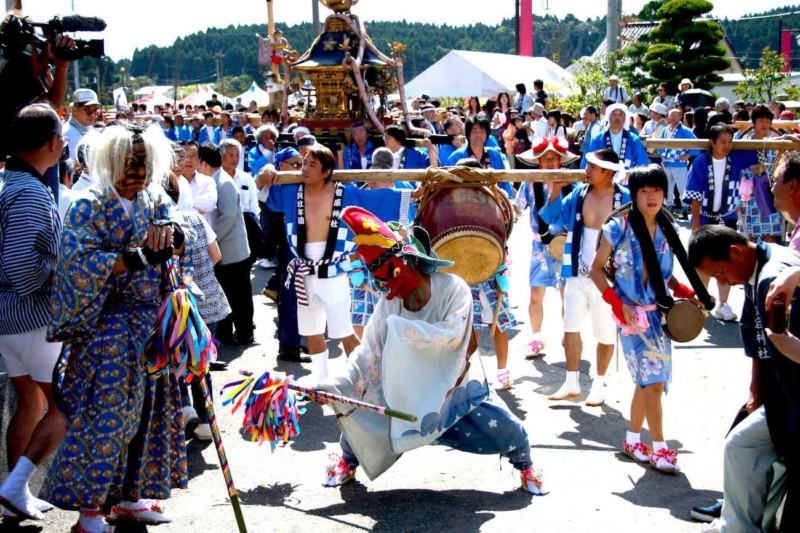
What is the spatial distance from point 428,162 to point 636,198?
13.9 ft

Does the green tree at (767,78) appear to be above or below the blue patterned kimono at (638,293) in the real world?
above

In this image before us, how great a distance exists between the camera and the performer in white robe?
466 centimetres

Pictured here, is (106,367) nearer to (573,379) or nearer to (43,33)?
(43,33)

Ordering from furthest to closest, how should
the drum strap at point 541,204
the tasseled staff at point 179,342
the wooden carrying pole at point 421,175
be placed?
1. the drum strap at point 541,204
2. the wooden carrying pole at point 421,175
3. the tasseled staff at point 179,342

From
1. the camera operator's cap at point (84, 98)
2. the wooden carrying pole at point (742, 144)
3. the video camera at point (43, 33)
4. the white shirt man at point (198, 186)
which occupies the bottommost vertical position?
the white shirt man at point (198, 186)

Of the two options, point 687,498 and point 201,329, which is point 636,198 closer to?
point 687,498

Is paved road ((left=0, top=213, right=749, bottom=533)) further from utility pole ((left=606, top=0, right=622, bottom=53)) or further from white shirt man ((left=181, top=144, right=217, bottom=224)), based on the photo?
utility pole ((left=606, top=0, right=622, bottom=53))

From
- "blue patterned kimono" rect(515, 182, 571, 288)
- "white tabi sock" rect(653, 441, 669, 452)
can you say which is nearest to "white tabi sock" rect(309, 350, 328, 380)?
"blue patterned kimono" rect(515, 182, 571, 288)

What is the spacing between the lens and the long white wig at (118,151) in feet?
14.3

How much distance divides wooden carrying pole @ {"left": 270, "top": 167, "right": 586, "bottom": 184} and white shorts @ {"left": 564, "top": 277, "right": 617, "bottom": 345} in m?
0.88

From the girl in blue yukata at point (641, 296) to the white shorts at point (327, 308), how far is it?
2003mm

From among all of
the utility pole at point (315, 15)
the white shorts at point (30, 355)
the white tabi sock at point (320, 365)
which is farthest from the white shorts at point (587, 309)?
the utility pole at point (315, 15)

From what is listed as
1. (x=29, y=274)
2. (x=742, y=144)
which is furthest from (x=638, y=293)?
(x=742, y=144)

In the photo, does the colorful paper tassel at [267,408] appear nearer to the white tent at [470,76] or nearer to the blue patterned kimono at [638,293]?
the blue patterned kimono at [638,293]
